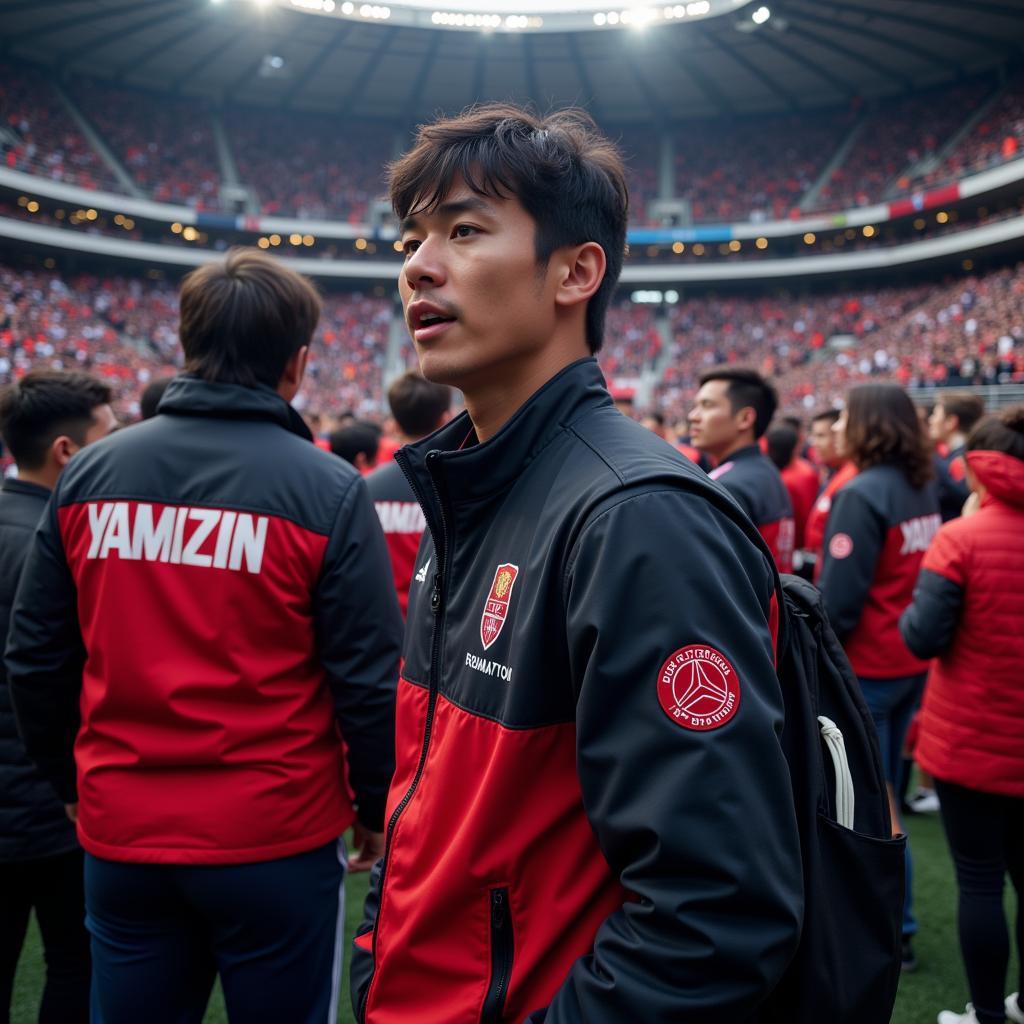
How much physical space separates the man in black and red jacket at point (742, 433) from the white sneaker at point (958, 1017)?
188 centimetres

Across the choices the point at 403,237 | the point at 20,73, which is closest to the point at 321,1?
the point at 20,73

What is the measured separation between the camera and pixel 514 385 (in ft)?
4.23

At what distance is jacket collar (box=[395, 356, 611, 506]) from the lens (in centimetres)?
120

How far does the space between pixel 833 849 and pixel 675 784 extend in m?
0.32

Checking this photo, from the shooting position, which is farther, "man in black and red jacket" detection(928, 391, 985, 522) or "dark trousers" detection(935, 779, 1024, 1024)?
"man in black and red jacket" detection(928, 391, 985, 522)

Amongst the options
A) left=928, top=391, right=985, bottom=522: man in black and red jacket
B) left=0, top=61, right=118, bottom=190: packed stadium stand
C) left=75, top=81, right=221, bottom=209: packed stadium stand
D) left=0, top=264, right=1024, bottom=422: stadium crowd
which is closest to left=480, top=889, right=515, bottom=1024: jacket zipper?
left=928, top=391, right=985, bottom=522: man in black and red jacket

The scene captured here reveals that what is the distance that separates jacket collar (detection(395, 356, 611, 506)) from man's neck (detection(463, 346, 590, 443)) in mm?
49

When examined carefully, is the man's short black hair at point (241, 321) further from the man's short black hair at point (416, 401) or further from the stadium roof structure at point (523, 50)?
the stadium roof structure at point (523, 50)

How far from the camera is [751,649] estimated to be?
0.92 metres

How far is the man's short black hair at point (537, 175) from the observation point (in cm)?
124

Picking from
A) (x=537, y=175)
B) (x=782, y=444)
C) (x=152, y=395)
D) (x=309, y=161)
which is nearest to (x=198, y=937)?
(x=537, y=175)

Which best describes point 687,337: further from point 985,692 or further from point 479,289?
point 479,289

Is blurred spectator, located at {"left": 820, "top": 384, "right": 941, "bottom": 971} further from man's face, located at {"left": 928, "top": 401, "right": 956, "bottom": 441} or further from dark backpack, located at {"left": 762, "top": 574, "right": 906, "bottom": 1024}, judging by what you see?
dark backpack, located at {"left": 762, "top": 574, "right": 906, "bottom": 1024}

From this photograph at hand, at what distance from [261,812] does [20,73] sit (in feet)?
129
